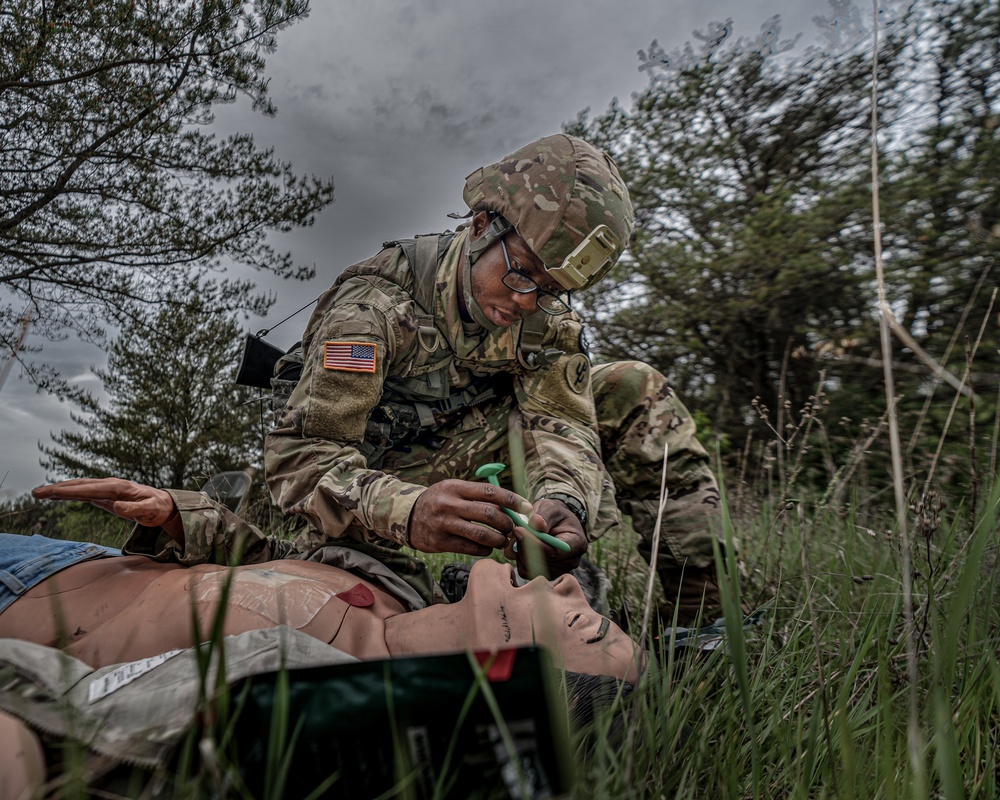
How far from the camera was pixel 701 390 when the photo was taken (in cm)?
637

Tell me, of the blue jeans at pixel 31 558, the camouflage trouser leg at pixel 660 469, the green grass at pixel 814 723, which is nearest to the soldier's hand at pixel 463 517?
the green grass at pixel 814 723

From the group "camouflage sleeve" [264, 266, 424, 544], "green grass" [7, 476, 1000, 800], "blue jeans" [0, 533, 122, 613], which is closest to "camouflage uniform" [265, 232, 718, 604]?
"camouflage sleeve" [264, 266, 424, 544]

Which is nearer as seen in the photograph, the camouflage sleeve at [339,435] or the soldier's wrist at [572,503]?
the camouflage sleeve at [339,435]

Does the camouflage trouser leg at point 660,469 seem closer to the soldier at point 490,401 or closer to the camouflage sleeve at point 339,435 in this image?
the soldier at point 490,401

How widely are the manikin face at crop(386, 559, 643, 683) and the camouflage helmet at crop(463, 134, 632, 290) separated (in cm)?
114

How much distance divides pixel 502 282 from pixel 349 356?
63 cm

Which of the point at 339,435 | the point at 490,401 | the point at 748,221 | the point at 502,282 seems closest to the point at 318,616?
the point at 339,435

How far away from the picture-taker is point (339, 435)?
6.43 ft

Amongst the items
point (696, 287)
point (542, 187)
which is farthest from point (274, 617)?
point (696, 287)

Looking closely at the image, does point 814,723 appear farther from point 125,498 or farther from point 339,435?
point 125,498

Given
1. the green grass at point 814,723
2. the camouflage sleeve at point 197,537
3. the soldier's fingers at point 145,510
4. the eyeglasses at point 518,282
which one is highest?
the eyeglasses at point 518,282

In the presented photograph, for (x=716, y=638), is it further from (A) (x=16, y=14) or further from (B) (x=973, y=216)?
(A) (x=16, y=14)

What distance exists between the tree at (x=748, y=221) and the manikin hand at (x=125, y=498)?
4.78 m

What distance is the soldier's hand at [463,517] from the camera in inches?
59.6
